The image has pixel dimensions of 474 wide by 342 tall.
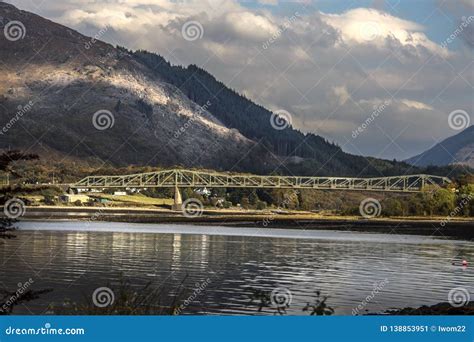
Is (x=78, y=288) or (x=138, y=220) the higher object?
(x=138, y=220)

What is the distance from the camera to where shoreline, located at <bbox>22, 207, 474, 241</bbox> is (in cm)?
10775

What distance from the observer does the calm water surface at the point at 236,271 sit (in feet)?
95.1

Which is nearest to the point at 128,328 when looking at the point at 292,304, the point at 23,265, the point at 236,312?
the point at 236,312

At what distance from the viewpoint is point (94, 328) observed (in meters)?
12.6

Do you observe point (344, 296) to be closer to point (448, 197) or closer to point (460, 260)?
point (460, 260)

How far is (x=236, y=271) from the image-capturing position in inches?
1556

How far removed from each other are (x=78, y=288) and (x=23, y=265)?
30.0 feet
